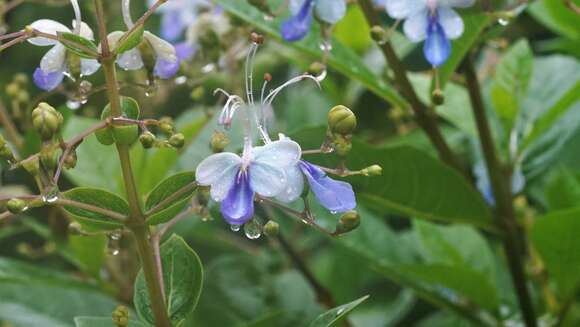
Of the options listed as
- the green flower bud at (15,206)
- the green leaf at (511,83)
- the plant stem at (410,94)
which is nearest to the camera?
the green flower bud at (15,206)

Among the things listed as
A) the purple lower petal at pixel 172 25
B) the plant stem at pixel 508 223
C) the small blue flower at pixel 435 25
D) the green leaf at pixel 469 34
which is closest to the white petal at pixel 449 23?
the small blue flower at pixel 435 25

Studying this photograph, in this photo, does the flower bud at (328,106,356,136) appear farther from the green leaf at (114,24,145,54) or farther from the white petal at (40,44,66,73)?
the white petal at (40,44,66,73)

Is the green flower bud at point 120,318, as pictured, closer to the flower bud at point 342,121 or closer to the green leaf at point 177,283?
the green leaf at point 177,283

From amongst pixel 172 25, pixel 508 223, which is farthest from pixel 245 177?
pixel 172 25

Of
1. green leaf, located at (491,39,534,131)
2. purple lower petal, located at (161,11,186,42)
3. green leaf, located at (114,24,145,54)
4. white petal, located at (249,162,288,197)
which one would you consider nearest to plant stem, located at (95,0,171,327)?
green leaf, located at (114,24,145,54)

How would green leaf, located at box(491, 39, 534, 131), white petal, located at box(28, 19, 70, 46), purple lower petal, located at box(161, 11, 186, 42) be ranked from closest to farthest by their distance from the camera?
white petal, located at box(28, 19, 70, 46) → green leaf, located at box(491, 39, 534, 131) → purple lower petal, located at box(161, 11, 186, 42)

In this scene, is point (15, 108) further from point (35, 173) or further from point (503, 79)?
point (503, 79)

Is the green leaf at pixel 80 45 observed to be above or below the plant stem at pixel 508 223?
above

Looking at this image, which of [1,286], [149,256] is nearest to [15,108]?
[1,286]
